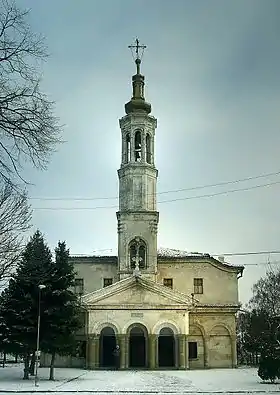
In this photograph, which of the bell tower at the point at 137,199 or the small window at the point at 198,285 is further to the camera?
the small window at the point at 198,285

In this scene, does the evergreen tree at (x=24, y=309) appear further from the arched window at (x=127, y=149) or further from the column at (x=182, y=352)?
the arched window at (x=127, y=149)

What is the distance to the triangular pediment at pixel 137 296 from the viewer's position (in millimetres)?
46406

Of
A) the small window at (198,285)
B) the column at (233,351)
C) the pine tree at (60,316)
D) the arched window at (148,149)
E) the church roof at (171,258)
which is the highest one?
the arched window at (148,149)

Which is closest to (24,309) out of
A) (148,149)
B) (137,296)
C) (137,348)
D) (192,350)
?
(137,296)

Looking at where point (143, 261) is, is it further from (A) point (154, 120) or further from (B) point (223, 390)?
(B) point (223, 390)

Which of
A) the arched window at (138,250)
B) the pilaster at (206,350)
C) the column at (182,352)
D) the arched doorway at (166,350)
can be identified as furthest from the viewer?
the arched window at (138,250)

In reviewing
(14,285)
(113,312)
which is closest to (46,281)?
(14,285)

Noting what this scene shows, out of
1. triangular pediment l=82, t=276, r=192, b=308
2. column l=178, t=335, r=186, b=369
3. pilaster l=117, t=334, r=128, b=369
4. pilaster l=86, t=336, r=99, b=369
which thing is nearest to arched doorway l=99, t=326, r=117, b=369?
pilaster l=86, t=336, r=99, b=369

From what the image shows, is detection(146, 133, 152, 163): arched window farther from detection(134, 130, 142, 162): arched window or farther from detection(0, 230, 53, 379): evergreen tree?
detection(0, 230, 53, 379): evergreen tree

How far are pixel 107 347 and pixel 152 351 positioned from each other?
4.21 metres

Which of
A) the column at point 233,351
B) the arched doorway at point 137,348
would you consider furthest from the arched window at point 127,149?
the column at point 233,351

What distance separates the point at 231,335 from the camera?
166ft

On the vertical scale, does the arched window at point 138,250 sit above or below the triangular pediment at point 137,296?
above

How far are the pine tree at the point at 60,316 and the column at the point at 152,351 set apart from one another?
34.3ft
